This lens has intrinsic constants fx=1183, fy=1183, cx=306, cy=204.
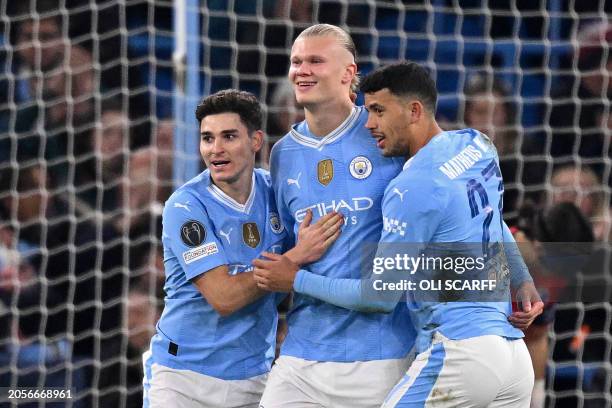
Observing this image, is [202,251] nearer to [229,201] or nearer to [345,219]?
[229,201]

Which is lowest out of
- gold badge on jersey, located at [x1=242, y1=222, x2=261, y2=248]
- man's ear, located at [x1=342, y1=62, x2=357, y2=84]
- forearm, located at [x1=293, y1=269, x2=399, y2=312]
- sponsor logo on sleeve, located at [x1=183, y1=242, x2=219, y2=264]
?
forearm, located at [x1=293, y1=269, x2=399, y2=312]

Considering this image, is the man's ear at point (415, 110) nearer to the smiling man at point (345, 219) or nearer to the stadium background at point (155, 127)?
the smiling man at point (345, 219)

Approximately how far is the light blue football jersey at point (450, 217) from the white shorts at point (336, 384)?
200mm

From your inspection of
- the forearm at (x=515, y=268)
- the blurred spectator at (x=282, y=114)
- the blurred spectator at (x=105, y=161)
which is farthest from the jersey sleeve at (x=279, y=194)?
the blurred spectator at (x=282, y=114)

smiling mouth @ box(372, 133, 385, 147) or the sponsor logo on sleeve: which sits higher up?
smiling mouth @ box(372, 133, 385, 147)

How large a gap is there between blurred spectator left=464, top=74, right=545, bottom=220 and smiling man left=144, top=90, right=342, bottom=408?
276 centimetres

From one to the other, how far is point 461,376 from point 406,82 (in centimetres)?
99

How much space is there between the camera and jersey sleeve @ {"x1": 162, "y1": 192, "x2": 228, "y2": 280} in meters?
4.22

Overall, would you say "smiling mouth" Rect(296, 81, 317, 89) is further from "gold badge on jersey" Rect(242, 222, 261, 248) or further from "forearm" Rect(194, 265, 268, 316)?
"forearm" Rect(194, 265, 268, 316)

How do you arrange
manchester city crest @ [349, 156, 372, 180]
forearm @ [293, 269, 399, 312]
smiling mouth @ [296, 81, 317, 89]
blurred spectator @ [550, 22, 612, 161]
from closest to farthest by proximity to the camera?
forearm @ [293, 269, 399, 312] → manchester city crest @ [349, 156, 372, 180] → smiling mouth @ [296, 81, 317, 89] → blurred spectator @ [550, 22, 612, 161]

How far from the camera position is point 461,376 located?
12.0 ft

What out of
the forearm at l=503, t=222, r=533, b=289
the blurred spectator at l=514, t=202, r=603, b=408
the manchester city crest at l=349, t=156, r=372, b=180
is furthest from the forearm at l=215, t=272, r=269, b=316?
the blurred spectator at l=514, t=202, r=603, b=408

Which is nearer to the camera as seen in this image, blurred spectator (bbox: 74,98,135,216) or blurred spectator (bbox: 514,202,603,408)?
blurred spectator (bbox: 514,202,603,408)

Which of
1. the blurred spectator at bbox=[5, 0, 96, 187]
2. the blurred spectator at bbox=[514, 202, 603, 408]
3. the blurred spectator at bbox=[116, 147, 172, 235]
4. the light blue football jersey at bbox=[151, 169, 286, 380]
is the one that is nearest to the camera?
the light blue football jersey at bbox=[151, 169, 286, 380]
